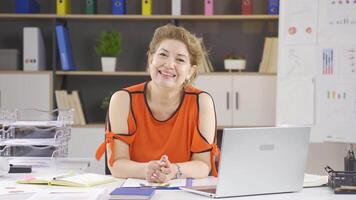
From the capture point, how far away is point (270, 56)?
4121 millimetres

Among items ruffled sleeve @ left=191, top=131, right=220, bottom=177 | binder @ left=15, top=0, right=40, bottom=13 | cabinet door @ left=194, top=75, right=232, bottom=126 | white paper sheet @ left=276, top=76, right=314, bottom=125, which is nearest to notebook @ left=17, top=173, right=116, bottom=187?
ruffled sleeve @ left=191, top=131, right=220, bottom=177

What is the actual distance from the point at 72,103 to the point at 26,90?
1.16 feet

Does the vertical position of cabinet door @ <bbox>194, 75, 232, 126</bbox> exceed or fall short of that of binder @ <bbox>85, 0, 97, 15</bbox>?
it falls short

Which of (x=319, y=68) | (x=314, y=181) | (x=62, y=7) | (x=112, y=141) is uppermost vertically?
(x=62, y=7)

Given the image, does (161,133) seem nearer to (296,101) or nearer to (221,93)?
(296,101)

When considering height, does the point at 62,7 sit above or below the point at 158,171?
above

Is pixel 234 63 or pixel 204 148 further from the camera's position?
pixel 234 63

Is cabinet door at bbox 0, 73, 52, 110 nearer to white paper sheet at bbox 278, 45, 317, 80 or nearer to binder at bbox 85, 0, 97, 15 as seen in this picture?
binder at bbox 85, 0, 97, 15

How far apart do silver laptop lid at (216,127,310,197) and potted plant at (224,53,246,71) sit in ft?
7.78

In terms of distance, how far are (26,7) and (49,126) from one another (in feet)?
6.49

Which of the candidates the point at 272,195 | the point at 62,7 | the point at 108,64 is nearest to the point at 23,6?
the point at 62,7

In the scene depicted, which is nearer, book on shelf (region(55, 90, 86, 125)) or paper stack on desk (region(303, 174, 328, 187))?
paper stack on desk (region(303, 174, 328, 187))

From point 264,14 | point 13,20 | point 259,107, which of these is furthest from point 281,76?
point 13,20

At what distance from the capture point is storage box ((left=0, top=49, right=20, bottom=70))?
4230 millimetres
